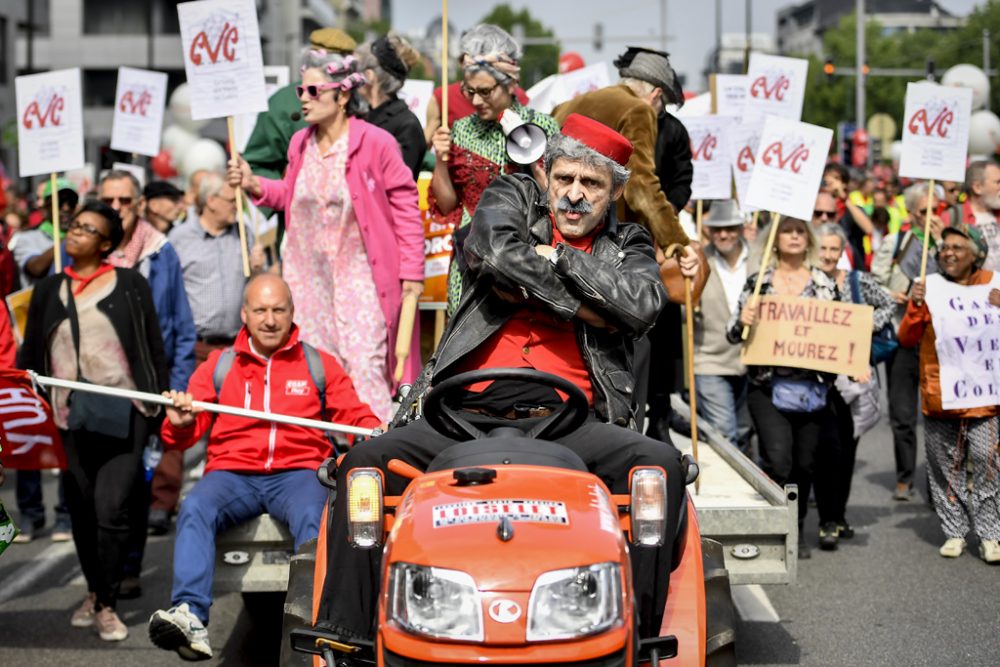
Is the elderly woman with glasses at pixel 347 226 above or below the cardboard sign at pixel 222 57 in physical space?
below

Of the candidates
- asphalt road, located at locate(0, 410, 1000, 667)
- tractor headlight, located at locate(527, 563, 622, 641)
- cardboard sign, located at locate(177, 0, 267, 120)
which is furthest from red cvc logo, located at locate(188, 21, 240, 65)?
tractor headlight, located at locate(527, 563, 622, 641)

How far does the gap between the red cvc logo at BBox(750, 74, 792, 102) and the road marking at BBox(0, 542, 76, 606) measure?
7.33 m

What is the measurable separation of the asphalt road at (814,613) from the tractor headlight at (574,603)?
130 inches

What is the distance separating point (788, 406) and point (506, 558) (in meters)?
5.80

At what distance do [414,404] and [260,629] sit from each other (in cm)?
247

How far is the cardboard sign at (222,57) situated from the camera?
952cm

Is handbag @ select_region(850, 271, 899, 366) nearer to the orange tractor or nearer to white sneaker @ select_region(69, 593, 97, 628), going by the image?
white sneaker @ select_region(69, 593, 97, 628)

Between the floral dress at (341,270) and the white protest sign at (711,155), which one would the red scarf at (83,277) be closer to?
the floral dress at (341,270)

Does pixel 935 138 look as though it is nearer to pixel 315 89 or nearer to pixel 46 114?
pixel 315 89

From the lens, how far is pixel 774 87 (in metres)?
14.3

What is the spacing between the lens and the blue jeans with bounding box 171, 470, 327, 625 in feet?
22.3

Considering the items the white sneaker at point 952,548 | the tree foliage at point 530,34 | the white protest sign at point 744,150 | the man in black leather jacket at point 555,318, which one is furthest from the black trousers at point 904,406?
the tree foliage at point 530,34

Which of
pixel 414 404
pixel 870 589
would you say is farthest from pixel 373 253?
pixel 870 589

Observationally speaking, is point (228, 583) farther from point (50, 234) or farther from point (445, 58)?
point (50, 234)
